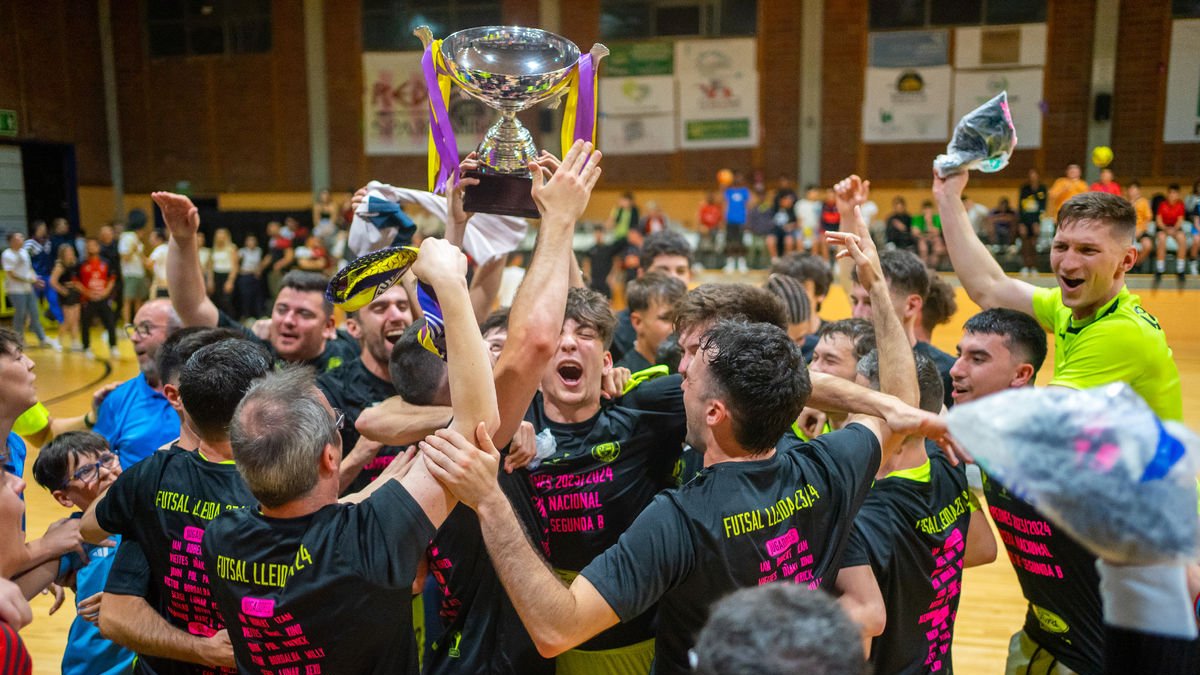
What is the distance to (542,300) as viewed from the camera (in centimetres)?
220

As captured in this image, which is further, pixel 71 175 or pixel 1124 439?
pixel 71 175

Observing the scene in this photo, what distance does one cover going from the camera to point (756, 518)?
2080 mm

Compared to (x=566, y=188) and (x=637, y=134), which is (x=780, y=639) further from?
(x=637, y=134)

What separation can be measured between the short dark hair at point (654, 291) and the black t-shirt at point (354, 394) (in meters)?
1.41

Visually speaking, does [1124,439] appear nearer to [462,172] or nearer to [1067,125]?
[462,172]

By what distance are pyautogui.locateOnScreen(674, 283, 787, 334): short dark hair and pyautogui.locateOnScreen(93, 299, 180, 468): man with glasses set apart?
2.35 meters

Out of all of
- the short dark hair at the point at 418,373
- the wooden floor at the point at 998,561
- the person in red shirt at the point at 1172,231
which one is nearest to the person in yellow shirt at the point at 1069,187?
the person in red shirt at the point at 1172,231

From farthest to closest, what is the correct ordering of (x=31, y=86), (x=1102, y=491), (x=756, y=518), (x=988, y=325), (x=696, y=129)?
(x=696, y=129) < (x=31, y=86) < (x=988, y=325) < (x=756, y=518) < (x=1102, y=491)

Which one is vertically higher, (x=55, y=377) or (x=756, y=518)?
(x=756, y=518)

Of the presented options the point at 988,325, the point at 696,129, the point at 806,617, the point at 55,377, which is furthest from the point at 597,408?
the point at 696,129

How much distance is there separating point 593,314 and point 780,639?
1.85 meters

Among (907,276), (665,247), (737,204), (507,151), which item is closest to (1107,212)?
(907,276)

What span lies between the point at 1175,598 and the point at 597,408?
1.87 metres

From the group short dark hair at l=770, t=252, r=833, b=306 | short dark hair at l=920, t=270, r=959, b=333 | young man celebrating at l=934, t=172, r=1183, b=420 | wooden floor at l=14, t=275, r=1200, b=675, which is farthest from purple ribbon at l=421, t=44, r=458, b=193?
wooden floor at l=14, t=275, r=1200, b=675
